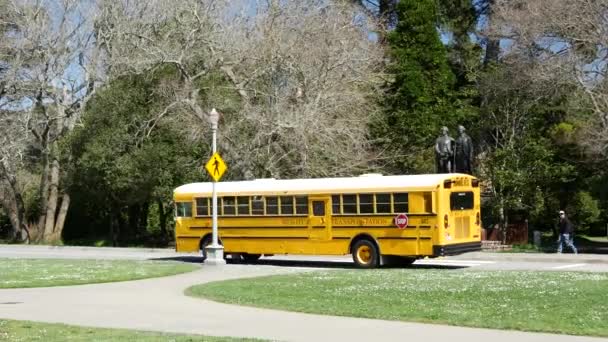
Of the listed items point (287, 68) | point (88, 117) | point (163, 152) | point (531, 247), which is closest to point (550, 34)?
point (531, 247)

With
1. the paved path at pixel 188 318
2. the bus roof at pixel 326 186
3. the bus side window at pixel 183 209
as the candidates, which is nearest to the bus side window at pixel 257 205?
the bus roof at pixel 326 186

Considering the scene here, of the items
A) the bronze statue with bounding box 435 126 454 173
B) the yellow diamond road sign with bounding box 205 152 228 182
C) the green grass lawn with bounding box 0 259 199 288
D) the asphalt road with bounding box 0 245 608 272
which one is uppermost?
the bronze statue with bounding box 435 126 454 173

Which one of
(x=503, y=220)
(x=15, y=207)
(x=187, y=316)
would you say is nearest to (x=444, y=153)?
(x=503, y=220)

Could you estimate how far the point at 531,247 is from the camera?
3666 centimetres

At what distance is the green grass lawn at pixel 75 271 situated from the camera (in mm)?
A: 22322

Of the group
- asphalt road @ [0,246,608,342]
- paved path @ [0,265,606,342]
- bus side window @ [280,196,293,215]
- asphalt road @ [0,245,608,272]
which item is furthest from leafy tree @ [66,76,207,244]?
paved path @ [0,265,606,342]

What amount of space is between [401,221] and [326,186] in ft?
9.16

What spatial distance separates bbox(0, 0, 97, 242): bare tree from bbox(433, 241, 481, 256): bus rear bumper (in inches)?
1071

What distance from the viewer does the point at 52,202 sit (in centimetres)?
5097

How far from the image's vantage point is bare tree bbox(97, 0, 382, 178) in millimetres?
39062

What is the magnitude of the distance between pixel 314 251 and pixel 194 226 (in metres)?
5.09

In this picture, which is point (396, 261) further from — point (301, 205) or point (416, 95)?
point (416, 95)

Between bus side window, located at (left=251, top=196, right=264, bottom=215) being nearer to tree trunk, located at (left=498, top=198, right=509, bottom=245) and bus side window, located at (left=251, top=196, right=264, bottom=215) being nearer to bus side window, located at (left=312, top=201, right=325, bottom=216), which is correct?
bus side window, located at (left=312, top=201, right=325, bottom=216)

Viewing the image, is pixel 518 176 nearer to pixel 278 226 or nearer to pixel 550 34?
pixel 550 34
